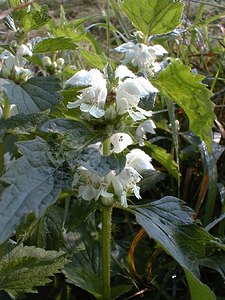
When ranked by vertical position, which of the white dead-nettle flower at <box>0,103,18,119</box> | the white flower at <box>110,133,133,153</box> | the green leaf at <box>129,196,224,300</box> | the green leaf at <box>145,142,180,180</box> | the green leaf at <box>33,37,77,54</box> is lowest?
the green leaf at <box>145,142,180,180</box>

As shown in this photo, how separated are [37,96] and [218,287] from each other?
643 mm

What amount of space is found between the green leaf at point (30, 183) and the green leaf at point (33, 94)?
148mm

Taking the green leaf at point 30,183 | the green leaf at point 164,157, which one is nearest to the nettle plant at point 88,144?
the green leaf at point 30,183

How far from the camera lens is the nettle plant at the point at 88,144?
2.67 feet

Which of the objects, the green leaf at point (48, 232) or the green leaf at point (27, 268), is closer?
the green leaf at point (27, 268)

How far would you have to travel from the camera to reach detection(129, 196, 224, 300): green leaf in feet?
2.98

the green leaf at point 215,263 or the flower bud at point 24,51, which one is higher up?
the flower bud at point 24,51

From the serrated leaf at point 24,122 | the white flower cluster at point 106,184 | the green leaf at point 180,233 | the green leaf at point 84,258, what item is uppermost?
the serrated leaf at point 24,122

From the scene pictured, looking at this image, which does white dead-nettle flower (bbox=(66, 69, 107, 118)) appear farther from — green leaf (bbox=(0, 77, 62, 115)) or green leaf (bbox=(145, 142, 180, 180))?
green leaf (bbox=(145, 142, 180, 180))

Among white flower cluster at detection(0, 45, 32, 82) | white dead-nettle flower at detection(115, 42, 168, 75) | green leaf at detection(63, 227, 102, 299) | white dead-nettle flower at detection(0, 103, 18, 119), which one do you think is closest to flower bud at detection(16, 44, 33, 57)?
white flower cluster at detection(0, 45, 32, 82)

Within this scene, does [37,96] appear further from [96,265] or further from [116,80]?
[96,265]

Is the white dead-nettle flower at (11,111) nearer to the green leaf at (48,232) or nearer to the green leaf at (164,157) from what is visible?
the green leaf at (48,232)

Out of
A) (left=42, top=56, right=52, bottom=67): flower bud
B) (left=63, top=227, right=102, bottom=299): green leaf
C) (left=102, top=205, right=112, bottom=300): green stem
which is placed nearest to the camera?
(left=102, top=205, right=112, bottom=300): green stem

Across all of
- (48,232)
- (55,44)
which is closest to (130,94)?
(55,44)
